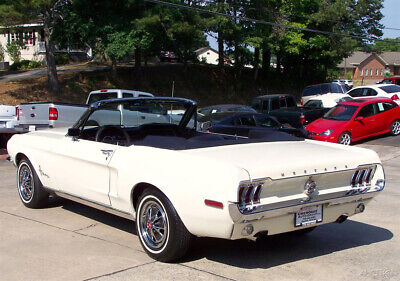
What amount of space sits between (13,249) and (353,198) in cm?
371

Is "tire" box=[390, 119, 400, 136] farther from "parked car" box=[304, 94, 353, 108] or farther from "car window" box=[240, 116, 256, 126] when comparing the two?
"car window" box=[240, 116, 256, 126]

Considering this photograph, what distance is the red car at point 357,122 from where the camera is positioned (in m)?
16.3

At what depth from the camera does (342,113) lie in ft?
56.6

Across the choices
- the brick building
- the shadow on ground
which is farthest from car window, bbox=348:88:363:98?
the brick building

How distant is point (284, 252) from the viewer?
18.4 ft

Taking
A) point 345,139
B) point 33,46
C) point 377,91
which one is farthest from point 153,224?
point 33,46

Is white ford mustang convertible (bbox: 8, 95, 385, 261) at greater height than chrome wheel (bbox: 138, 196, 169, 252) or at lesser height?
greater

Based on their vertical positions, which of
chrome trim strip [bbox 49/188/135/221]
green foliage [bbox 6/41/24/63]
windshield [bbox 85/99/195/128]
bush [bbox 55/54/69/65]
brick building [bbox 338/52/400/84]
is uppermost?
brick building [bbox 338/52/400/84]

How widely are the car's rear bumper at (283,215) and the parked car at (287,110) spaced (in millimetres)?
13151

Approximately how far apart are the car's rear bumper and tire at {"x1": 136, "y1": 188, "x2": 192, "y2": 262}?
614mm

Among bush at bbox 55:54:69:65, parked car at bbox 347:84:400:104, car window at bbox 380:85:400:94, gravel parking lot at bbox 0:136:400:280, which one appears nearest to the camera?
gravel parking lot at bbox 0:136:400:280

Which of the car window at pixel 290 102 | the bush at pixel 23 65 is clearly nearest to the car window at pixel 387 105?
the car window at pixel 290 102

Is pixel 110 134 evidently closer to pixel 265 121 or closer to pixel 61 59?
pixel 265 121

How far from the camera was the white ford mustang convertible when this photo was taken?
182 inches
